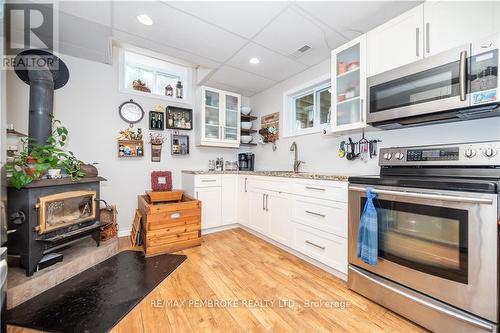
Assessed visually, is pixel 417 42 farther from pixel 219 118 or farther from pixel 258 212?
pixel 219 118

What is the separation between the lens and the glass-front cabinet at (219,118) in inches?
128

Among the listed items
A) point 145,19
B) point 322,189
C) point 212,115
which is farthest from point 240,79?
point 322,189

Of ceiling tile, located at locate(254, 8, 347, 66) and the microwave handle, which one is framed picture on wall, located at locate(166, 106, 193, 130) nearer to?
ceiling tile, located at locate(254, 8, 347, 66)

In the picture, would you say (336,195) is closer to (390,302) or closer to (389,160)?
(389,160)

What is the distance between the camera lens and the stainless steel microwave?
1.21 metres

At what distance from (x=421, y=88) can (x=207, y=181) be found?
8.15ft

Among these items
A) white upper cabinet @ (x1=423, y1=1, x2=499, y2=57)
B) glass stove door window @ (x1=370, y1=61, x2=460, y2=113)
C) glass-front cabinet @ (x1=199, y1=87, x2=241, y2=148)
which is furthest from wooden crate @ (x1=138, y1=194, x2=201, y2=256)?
white upper cabinet @ (x1=423, y1=1, x2=499, y2=57)

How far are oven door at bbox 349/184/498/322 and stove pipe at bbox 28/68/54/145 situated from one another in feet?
9.81

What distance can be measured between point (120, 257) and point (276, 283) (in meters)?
1.67

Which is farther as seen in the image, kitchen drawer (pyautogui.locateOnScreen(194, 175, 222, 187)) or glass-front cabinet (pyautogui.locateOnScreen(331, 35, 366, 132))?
kitchen drawer (pyautogui.locateOnScreen(194, 175, 222, 187))

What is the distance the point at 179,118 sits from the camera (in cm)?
321

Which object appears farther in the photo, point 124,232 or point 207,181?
point 207,181

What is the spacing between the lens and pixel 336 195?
1815mm

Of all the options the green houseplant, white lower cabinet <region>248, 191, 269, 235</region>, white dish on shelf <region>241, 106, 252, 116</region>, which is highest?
white dish on shelf <region>241, 106, 252, 116</region>
